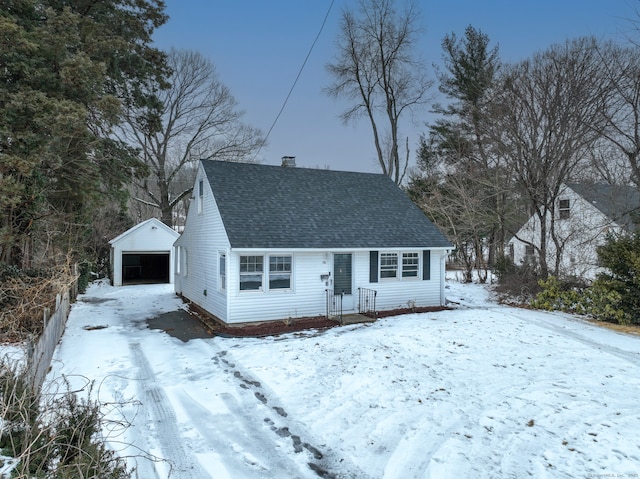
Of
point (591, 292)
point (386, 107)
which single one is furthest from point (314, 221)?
point (386, 107)

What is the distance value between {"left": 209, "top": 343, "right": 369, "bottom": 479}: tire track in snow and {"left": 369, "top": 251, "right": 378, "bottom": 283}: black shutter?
6594mm

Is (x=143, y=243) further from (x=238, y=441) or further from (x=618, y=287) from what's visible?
(x=618, y=287)

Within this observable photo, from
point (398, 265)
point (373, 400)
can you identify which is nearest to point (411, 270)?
point (398, 265)

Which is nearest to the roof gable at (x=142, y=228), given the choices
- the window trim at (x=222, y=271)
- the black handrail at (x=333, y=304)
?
the window trim at (x=222, y=271)

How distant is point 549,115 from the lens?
1403cm

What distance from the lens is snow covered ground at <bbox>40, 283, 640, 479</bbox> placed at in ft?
14.0

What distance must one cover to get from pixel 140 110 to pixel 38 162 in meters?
8.04

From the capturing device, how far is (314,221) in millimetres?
12930

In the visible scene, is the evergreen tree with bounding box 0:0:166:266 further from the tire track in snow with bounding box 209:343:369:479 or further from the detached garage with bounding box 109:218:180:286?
the tire track in snow with bounding box 209:343:369:479

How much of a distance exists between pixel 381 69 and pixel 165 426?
2485 centimetres

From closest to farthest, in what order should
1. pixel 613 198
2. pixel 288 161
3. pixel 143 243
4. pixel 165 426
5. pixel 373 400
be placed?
pixel 165 426, pixel 373 400, pixel 288 161, pixel 613 198, pixel 143 243

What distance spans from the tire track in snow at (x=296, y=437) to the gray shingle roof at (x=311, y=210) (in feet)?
15.8

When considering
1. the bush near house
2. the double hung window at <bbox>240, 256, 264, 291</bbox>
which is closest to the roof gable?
the double hung window at <bbox>240, 256, 264, 291</bbox>

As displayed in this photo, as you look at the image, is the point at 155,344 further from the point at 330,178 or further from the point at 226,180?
the point at 330,178
